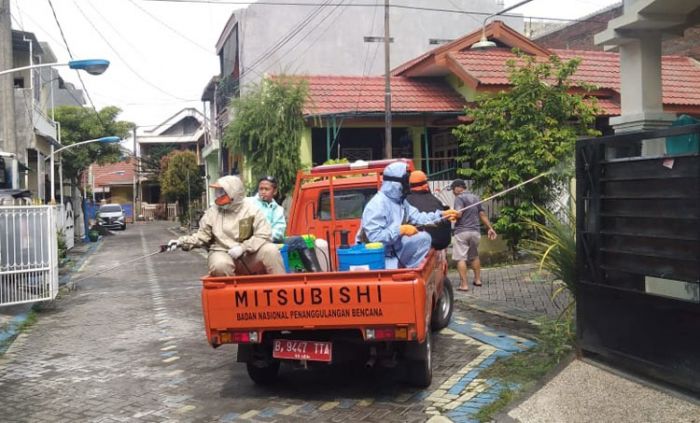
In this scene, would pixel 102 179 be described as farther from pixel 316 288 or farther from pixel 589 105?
pixel 316 288

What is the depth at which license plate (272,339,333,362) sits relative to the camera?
18.6 feet

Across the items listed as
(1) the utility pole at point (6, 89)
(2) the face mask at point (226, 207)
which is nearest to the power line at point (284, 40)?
(1) the utility pole at point (6, 89)

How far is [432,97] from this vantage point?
18656 mm

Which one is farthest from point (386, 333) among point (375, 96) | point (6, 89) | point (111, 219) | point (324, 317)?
point (111, 219)

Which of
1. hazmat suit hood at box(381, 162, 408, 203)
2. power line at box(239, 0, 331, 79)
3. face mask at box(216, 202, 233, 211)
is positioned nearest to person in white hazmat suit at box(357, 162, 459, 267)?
hazmat suit hood at box(381, 162, 408, 203)

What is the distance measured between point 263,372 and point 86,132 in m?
29.2

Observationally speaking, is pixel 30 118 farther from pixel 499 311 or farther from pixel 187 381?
pixel 499 311

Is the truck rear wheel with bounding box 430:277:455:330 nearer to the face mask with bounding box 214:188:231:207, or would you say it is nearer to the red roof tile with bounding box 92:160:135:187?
the face mask with bounding box 214:188:231:207

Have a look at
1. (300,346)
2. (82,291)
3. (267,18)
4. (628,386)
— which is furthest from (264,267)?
(267,18)

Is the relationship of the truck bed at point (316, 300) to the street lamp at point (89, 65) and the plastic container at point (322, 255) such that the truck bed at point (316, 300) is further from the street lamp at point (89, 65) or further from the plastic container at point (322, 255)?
the street lamp at point (89, 65)

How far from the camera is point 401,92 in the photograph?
18781mm

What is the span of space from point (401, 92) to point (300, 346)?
545 inches

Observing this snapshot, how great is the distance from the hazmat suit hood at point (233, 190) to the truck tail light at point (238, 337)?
1258mm

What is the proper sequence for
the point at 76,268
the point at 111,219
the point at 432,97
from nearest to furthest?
1. the point at 432,97
2. the point at 76,268
3. the point at 111,219
